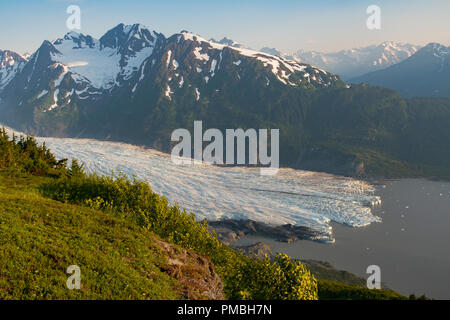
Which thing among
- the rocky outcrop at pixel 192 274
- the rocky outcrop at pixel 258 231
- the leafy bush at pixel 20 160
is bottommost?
the rocky outcrop at pixel 258 231

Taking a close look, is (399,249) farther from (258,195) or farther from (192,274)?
(192,274)

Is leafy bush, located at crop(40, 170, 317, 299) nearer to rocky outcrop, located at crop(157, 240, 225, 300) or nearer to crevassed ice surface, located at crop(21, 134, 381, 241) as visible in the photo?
rocky outcrop, located at crop(157, 240, 225, 300)

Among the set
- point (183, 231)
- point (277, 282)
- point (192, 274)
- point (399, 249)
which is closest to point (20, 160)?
point (183, 231)

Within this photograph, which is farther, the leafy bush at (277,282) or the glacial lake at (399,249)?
the glacial lake at (399,249)

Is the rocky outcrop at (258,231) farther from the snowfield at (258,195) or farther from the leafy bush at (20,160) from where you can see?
the leafy bush at (20,160)

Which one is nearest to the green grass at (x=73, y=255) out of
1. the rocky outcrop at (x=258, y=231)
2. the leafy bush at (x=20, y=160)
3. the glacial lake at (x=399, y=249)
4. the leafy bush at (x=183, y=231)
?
the leafy bush at (x=183, y=231)

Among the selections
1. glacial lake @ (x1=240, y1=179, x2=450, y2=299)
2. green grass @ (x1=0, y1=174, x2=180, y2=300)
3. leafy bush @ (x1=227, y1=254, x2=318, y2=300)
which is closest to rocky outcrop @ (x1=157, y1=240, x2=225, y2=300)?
green grass @ (x1=0, y1=174, x2=180, y2=300)
